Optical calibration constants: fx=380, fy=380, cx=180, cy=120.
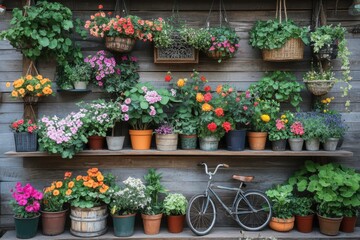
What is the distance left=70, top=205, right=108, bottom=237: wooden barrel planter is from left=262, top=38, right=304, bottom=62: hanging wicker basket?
254cm

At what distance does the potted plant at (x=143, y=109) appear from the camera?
4.09 metres

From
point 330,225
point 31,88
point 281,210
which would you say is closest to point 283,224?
point 281,210

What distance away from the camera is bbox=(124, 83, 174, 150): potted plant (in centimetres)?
409

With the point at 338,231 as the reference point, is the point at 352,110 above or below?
above

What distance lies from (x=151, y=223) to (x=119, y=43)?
2.00m

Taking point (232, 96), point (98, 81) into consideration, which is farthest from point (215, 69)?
point (98, 81)

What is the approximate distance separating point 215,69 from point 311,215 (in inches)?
79.0

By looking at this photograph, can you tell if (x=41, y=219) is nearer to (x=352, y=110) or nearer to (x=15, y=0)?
(x=15, y=0)

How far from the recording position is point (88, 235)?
4074mm

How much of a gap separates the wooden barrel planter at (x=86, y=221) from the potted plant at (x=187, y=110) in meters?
1.19

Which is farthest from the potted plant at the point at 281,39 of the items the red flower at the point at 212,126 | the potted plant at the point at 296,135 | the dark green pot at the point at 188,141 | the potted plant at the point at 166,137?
the potted plant at the point at 166,137

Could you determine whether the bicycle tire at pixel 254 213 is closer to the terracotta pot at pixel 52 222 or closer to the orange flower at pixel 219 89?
the orange flower at pixel 219 89

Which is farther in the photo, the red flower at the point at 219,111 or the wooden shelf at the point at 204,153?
the wooden shelf at the point at 204,153

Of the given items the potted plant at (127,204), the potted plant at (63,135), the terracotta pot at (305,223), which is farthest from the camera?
the terracotta pot at (305,223)
